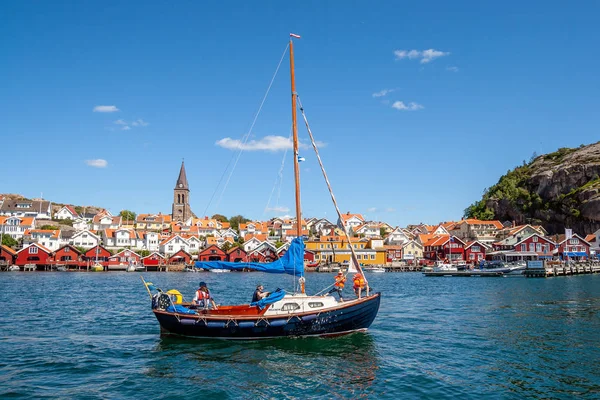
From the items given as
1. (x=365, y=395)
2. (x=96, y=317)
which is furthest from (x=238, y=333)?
(x=96, y=317)

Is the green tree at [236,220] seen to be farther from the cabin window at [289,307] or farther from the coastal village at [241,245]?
the cabin window at [289,307]

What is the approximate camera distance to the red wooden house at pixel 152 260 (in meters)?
106

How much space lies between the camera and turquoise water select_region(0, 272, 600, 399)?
52.3 feet

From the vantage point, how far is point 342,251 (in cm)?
11856

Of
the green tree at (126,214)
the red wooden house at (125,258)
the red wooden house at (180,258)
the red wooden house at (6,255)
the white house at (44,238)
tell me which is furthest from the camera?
the green tree at (126,214)

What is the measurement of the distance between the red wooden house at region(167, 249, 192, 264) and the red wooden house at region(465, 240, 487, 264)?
218 ft

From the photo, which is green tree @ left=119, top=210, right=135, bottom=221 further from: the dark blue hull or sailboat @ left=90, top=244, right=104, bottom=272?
the dark blue hull

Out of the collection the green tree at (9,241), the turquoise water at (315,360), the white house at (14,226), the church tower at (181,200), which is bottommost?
the turquoise water at (315,360)

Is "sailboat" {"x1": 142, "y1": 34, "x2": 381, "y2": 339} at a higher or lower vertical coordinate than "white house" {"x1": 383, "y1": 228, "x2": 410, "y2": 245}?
lower

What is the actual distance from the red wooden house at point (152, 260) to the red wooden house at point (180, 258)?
4505 mm

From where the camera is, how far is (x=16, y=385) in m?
16.1

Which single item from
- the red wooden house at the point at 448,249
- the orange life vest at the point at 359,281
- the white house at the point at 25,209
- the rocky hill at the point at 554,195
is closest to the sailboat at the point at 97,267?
the white house at the point at 25,209

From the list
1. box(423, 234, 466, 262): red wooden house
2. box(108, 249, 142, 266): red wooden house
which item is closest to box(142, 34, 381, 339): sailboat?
box(108, 249, 142, 266): red wooden house

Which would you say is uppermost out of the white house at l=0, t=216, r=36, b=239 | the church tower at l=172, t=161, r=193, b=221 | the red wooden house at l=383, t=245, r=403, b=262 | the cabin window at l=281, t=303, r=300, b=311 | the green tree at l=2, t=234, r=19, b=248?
the church tower at l=172, t=161, r=193, b=221
